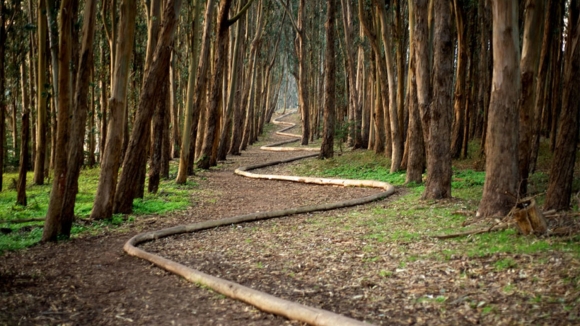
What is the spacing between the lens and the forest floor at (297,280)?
4785 mm

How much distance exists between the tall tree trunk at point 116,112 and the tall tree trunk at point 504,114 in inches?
238

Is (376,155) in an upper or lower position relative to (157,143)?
lower

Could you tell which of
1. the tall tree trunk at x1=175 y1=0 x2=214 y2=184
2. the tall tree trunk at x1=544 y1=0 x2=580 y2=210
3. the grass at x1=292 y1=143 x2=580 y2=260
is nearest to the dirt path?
the grass at x1=292 y1=143 x2=580 y2=260

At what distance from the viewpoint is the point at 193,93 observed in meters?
15.2

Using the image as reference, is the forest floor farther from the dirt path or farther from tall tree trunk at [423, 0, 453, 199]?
tall tree trunk at [423, 0, 453, 199]

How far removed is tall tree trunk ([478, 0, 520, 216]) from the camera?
773cm

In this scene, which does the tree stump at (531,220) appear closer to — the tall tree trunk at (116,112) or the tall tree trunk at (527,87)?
A: the tall tree trunk at (527,87)

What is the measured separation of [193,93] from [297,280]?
33.4 ft

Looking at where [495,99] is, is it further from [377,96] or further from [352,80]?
[352,80]

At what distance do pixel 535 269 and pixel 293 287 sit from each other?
249cm

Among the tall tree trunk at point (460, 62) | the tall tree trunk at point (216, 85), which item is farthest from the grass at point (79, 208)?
the tall tree trunk at point (460, 62)

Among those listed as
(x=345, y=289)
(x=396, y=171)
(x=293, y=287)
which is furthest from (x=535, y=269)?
(x=396, y=171)

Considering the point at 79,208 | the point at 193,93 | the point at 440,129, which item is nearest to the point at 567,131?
the point at 440,129

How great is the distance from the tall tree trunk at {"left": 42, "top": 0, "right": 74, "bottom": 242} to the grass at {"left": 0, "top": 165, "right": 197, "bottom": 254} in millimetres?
405
